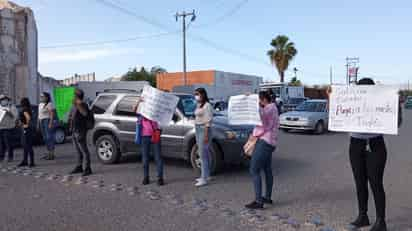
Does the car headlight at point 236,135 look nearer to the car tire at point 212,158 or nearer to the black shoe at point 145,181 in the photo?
the car tire at point 212,158

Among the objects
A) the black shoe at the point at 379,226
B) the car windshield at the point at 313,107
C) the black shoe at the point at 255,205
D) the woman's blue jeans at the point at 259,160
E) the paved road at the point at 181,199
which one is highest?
the car windshield at the point at 313,107

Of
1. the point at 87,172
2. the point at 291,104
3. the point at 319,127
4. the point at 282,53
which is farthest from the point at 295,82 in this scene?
the point at 87,172

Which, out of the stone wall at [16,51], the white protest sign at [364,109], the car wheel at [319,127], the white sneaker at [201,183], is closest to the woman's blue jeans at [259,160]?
the white protest sign at [364,109]

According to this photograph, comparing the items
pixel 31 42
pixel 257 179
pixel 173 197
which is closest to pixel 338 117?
pixel 257 179

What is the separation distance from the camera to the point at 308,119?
16.6 metres

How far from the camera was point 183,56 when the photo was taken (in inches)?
1337

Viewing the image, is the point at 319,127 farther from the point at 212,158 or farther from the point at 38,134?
the point at 38,134

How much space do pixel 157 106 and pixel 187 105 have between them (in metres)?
1.96

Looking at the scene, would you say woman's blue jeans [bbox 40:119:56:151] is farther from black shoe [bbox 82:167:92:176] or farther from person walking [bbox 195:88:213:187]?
person walking [bbox 195:88:213:187]

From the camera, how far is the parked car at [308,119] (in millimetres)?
16609

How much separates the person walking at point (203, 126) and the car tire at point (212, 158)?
69 centimetres

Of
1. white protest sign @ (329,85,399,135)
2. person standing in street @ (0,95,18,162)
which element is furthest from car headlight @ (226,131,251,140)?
person standing in street @ (0,95,18,162)

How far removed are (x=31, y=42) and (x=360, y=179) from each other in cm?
1979

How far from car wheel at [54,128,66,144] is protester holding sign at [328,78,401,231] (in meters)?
10.8
